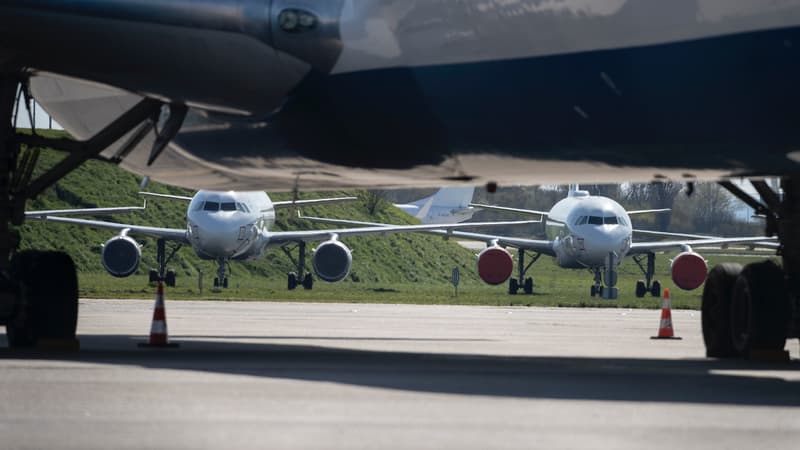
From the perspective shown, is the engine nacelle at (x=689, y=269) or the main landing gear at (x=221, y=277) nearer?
the engine nacelle at (x=689, y=269)

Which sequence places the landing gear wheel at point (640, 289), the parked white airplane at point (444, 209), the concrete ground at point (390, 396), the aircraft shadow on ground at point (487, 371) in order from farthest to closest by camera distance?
the parked white airplane at point (444, 209), the landing gear wheel at point (640, 289), the aircraft shadow on ground at point (487, 371), the concrete ground at point (390, 396)

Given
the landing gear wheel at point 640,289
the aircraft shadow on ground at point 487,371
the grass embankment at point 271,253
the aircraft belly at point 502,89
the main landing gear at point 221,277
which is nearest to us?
the aircraft shadow on ground at point 487,371

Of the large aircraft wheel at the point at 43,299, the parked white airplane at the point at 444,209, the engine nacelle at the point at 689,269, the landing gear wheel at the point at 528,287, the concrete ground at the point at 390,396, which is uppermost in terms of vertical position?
the parked white airplane at the point at 444,209

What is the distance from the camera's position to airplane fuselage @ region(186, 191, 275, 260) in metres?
45.3

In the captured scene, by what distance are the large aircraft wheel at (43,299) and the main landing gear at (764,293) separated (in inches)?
235

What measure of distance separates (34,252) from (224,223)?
106 feet

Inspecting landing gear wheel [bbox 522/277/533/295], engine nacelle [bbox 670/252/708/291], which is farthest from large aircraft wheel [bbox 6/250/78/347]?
landing gear wheel [bbox 522/277/533/295]

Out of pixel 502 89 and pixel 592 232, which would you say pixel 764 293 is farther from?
pixel 592 232

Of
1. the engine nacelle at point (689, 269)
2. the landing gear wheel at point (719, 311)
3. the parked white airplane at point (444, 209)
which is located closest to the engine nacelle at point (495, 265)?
the engine nacelle at point (689, 269)

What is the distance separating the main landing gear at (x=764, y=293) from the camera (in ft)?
41.3

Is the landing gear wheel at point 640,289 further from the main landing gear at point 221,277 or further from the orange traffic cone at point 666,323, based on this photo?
the orange traffic cone at point 666,323

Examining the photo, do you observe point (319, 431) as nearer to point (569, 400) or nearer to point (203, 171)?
point (569, 400)

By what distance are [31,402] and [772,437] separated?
4082 millimetres

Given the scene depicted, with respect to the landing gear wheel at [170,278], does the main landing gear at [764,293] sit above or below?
below
